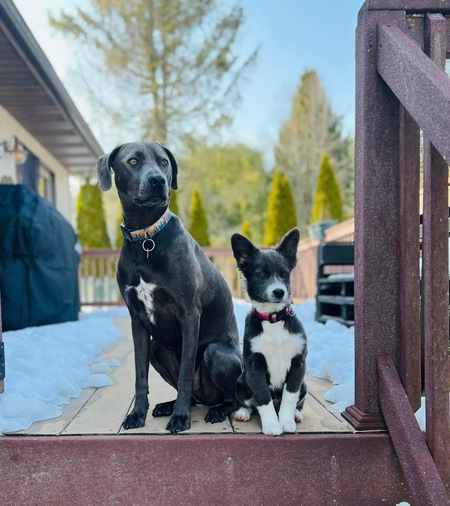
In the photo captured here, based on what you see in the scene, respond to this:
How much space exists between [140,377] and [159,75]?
15.2 m

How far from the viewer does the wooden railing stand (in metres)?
1.72

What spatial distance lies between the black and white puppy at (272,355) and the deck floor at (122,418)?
0.08 m

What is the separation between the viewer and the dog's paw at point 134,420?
1.95 meters

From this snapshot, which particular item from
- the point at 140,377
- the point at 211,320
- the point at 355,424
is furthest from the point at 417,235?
the point at 140,377

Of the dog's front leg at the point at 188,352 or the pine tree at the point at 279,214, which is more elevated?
the pine tree at the point at 279,214

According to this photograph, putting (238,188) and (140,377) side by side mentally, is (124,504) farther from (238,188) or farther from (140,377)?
(238,188)

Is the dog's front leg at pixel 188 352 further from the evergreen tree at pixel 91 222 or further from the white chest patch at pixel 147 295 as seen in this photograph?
the evergreen tree at pixel 91 222

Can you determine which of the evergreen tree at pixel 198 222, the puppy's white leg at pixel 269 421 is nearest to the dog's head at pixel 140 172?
the puppy's white leg at pixel 269 421

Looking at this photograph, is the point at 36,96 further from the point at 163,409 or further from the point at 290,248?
the point at 163,409

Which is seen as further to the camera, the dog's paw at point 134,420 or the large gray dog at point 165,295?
the large gray dog at point 165,295

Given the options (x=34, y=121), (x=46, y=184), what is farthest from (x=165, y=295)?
(x=46, y=184)

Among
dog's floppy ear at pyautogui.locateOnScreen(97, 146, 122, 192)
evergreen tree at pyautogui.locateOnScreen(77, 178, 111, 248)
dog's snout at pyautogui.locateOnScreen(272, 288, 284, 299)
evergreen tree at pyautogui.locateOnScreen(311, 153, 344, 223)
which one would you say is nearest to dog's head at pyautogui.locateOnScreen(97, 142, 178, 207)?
dog's floppy ear at pyautogui.locateOnScreen(97, 146, 122, 192)

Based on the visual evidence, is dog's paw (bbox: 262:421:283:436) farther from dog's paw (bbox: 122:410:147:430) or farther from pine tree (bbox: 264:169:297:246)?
pine tree (bbox: 264:169:297:246)

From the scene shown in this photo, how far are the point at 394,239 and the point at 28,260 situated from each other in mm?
3961
